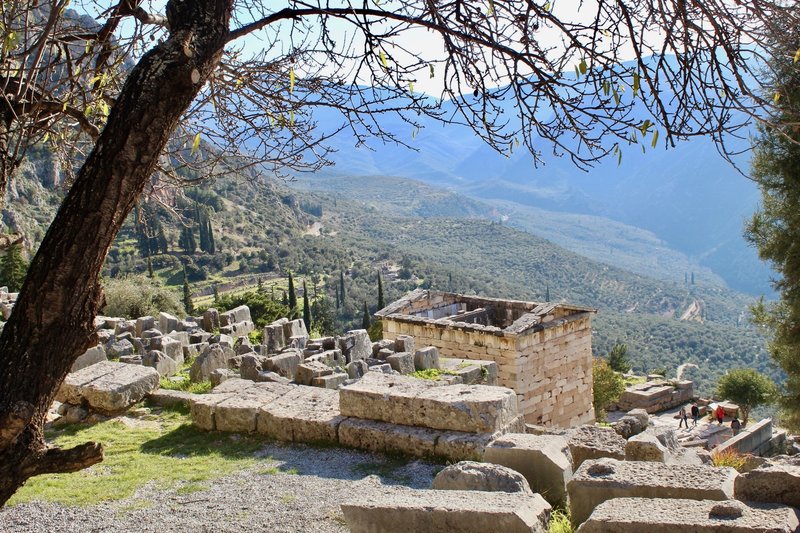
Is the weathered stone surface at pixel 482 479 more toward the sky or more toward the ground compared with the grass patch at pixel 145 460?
more toward the sky

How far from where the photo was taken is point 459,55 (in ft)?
15.9

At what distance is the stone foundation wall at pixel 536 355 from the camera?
15680mm

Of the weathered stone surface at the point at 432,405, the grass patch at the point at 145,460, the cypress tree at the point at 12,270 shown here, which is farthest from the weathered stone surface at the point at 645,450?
the cypress tree at the point at 12,270

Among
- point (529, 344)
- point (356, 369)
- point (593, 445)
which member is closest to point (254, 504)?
point (593, 445)

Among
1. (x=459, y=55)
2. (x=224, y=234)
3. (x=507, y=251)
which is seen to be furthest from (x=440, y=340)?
(x=507, y=251)

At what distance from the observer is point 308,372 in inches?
433

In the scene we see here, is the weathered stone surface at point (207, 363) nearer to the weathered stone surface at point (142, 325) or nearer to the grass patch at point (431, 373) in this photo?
the grass patch at point (431, 373)

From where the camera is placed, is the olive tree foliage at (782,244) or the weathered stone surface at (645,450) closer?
the weathered stone surface at (645,450)

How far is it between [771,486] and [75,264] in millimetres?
4330

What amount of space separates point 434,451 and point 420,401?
552 millimetres

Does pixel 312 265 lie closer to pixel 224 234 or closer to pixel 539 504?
pixel 224 234

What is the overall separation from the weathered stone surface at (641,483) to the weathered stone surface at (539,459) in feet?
1.84

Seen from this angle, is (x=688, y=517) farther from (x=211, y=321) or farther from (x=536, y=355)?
(x=211, y=321)

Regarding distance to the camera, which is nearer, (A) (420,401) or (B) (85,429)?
(A) (420,401)
